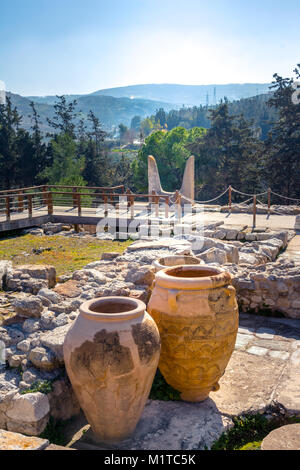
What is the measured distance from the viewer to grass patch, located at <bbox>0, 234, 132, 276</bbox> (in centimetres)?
788

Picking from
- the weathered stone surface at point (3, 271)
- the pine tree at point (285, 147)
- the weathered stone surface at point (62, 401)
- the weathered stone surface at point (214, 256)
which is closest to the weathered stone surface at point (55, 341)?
the weathered stone surface at point (62, 401)

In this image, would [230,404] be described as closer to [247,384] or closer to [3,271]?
[247,384]

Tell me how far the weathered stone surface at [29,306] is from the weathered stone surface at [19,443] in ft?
5.02

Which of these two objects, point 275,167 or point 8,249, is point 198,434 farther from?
point 275,167

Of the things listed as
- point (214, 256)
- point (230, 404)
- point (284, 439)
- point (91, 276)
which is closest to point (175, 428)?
point (230, 404)

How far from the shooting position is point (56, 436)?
3.03 m

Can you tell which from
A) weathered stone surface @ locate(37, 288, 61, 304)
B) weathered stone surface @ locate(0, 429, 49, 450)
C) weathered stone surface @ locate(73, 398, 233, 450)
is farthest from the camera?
weathered stone surface @ locate(37, 288, 61, 304)

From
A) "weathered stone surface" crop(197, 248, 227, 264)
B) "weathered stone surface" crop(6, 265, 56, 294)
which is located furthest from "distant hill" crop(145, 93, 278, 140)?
"weathered stone surface" crop(6, 265, 56, 294)

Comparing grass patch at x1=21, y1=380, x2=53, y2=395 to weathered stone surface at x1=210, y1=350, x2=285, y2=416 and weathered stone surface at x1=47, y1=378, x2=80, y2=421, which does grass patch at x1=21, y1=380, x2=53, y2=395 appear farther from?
weathered stone surface at x1=210, y1=350, x2=285, y2=416

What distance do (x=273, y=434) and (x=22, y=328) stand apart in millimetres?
2339

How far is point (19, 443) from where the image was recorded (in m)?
2.43

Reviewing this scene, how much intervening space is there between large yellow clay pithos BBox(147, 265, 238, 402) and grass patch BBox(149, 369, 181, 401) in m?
0.08

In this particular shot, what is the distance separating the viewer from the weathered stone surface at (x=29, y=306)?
3.96 meters

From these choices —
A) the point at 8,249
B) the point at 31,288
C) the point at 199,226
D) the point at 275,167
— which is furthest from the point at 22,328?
the point at 275,167
